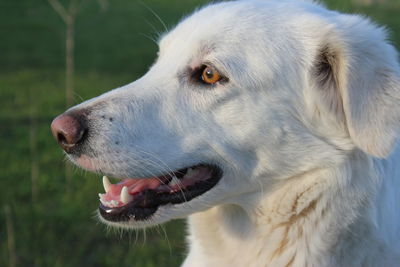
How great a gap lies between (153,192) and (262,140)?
0.52 meters

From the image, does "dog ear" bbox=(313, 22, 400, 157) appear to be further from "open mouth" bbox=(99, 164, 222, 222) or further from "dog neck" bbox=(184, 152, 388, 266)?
Answer: "open mouth" bbox=(99, 164, 222, 222)

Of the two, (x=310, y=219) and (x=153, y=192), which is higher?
(x=153, y=192)

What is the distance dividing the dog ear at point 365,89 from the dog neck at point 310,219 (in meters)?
0.21

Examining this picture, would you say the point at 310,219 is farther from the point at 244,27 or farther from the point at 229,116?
the point at 244,27

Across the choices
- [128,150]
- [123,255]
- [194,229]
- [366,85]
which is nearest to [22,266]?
[123,255]

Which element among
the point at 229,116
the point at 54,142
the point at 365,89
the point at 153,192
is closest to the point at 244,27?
the point at 229,116

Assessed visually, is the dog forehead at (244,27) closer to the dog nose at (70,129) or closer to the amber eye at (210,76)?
the amber eye at (210,76)

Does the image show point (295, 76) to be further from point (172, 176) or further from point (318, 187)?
point (172, 176)

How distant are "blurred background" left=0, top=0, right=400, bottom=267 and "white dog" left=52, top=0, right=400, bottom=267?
0.72 metres

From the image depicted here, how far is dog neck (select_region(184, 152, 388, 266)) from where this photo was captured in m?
2.68

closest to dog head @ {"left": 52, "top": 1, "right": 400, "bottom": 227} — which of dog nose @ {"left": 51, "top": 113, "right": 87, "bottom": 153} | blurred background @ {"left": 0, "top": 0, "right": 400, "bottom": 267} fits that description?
dog nose @ {"left": 51, "top": 113, "right": 87, "bottom": 153}

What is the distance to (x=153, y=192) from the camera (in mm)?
2770

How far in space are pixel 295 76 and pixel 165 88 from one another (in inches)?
22.5

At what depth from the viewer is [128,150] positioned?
8.66 feet
